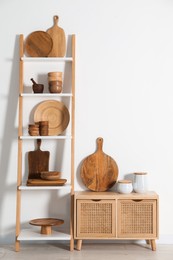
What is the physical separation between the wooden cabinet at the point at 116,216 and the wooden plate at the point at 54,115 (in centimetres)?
72

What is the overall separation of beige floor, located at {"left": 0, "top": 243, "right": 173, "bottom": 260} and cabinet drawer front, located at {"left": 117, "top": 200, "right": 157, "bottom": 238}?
169 mm

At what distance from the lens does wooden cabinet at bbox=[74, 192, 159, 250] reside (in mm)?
4141

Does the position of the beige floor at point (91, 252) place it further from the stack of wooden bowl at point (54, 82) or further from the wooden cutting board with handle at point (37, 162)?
the stack of wooden bowl at point (54, 82)

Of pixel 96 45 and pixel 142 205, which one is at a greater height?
pixel 96 45

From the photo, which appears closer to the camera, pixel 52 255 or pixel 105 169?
pixel 52 255

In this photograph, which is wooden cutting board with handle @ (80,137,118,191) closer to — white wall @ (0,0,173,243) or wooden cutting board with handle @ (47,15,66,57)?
white wall @ (0,0,173,243)

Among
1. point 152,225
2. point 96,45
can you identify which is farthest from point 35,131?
point 152,225

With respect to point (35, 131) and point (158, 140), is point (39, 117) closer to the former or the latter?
point (35, 131)

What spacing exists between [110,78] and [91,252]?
5.55 feet

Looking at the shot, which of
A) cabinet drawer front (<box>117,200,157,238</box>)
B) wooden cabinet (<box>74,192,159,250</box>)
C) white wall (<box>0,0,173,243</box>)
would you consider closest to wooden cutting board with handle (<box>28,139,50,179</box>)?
white wall (<box>0,0,173,243</box>)

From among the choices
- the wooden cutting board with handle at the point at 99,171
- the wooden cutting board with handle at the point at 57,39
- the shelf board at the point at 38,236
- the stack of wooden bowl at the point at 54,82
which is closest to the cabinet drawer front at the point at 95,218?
the shelf board at the point at 38,236

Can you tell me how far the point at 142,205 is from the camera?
13.6 ft

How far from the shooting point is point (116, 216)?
4.15 metres

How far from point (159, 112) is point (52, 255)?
1.72 m
